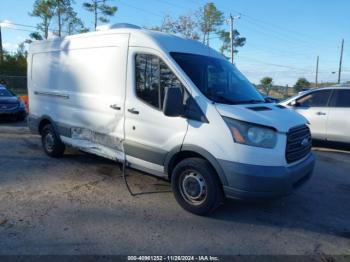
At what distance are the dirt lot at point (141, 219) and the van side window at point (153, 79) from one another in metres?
1.51

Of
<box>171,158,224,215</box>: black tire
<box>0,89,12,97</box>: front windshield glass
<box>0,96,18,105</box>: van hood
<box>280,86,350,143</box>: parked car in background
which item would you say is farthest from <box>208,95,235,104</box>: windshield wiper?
<box>0,89,12,97</box>: front windshield glass

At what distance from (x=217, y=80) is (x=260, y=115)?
3.21ft

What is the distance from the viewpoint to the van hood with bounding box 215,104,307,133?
12.8ft

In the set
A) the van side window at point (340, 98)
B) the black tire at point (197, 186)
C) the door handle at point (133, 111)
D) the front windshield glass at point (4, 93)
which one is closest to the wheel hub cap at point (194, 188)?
the black tire at point (197, 186)

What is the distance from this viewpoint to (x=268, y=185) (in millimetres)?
3887

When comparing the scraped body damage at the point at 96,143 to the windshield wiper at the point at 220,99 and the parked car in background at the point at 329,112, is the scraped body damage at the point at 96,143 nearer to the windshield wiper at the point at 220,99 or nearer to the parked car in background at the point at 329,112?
the windshield wiper at the point at 220,99

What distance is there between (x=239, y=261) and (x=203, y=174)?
1.19 meters

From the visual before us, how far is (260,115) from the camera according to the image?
13.2 ft

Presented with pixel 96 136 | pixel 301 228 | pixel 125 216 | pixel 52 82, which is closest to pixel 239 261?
A: pixel 301 228

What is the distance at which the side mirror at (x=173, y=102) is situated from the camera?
4062 millimetres

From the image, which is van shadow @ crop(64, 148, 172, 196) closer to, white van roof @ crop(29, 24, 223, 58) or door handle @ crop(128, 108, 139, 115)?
door handle @ crop(128, 108, 139, 115)

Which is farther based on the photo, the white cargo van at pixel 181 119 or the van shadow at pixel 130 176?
the van shadow at pixel 130 176

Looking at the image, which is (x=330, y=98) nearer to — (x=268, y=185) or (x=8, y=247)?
(x=268, y=185)

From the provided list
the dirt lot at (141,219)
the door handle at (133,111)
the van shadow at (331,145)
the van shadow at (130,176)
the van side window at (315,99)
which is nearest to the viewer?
the dirt lot at (141,219)
